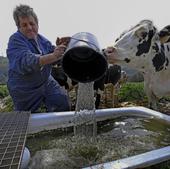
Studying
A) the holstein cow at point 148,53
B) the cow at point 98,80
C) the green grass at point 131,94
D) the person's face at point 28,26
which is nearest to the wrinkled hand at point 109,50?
the holstein cow at point 148,53

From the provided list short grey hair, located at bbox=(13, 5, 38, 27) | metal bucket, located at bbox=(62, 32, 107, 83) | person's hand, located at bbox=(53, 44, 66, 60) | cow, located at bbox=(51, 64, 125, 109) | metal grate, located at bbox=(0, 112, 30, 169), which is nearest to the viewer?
metal grate, located at bbox=(0, 112, 30, 169)

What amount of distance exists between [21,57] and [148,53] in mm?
1406

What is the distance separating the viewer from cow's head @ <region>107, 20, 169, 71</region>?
3656mm

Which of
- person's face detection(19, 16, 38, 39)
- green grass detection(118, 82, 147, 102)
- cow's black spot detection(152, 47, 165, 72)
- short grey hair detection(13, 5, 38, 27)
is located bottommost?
green grass detection(118, 82, 147, 102)

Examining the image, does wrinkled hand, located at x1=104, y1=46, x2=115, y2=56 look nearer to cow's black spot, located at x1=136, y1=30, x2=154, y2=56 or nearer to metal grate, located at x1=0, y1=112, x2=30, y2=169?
cow's black spot, located at x1=136, y1=30, x2=154, y2=56

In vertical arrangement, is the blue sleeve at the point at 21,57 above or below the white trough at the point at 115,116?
above

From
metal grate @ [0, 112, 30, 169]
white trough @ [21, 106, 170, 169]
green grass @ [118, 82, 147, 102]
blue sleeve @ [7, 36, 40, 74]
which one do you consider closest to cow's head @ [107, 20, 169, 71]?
white trough @ [21, 106, 170, 169]

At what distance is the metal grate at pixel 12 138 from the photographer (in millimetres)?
1677

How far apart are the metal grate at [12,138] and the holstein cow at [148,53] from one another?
1.20 m

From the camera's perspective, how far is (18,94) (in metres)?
3.62

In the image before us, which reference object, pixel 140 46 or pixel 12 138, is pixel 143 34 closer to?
pixel 140 46

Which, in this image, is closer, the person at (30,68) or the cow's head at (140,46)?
the person at (30,68)

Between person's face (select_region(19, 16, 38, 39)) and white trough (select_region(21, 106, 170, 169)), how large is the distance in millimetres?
839

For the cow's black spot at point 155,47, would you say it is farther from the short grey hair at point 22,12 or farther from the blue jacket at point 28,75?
the short grey hair at point 22,12
